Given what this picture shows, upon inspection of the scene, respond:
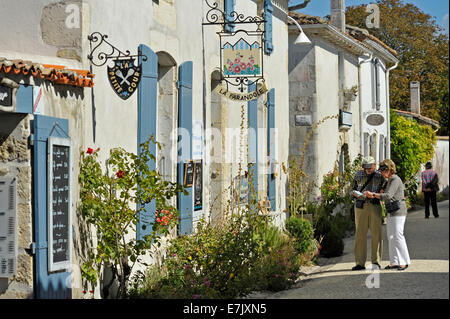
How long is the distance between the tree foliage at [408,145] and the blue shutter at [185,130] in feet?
47.5

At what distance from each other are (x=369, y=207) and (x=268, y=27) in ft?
14.2

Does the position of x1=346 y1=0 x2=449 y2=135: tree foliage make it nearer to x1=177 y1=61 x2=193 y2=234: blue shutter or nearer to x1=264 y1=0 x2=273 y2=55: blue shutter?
x1=264 y1=0 x2=273 y2=55: blue shutter

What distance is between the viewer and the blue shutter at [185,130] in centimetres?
958

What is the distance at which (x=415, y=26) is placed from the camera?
82.6ft

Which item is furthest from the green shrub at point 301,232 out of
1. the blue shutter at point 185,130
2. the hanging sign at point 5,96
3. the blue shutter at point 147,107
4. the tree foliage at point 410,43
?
the tree foliage at point 410,43

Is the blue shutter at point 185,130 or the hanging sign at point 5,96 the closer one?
the hanging sign at point 5,96

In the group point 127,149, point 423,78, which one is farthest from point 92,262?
point 423,78

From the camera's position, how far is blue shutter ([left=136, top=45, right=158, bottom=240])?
8430 millimetres

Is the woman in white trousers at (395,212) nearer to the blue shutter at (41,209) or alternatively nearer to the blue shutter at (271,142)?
the blue shutter at (271,142)

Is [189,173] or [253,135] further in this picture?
[253,135]

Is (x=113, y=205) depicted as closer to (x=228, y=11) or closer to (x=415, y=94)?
(x=228, y=11)

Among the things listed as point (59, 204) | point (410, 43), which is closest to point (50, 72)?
point (59, 204)

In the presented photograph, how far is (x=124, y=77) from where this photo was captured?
7254 mm
